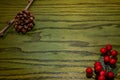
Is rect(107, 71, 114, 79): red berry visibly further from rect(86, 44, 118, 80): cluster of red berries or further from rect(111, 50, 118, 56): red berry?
rect(111, 50, 118, 56): red berry

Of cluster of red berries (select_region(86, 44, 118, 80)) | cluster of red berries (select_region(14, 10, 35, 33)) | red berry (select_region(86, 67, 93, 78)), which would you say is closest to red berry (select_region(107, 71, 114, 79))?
cluster of red berries (select_region(86, 44, 118, 80))

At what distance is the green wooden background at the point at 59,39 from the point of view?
53.1 inches

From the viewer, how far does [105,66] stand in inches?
52.4

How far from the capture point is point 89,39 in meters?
1.56

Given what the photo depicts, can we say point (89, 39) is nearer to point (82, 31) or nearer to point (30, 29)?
point (82, 31)

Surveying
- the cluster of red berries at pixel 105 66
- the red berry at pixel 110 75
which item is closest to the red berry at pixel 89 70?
the cluster of red berries at pixel 105 66

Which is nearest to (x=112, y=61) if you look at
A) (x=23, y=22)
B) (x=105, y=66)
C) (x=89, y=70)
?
(x=105, y=66)

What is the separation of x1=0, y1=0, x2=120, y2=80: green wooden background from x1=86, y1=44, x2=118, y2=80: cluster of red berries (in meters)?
0.05

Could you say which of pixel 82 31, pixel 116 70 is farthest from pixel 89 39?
pixel 116 70

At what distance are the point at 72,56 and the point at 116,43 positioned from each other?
0.34 metres

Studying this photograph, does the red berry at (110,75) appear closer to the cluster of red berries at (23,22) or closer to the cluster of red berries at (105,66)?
the cluster of red berries at (105,66)

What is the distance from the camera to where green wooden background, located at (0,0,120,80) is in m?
1.35

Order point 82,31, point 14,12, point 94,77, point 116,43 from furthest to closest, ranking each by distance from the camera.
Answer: point 14,12
point 82,31
point 116,43
point 94,77

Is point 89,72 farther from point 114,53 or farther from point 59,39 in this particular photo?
point 59,39
